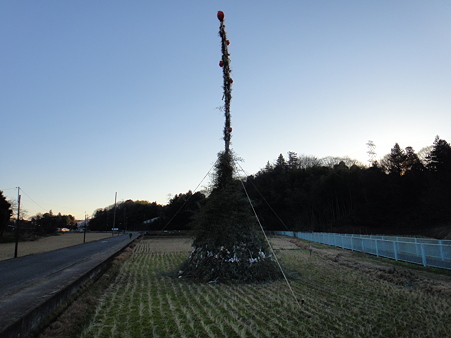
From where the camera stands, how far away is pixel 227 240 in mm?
8945

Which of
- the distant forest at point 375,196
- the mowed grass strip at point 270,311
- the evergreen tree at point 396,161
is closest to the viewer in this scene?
the mowed grass strip at point 270,311

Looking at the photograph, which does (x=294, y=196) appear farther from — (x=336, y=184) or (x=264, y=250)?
(x=264, y=250)

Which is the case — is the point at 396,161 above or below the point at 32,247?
above

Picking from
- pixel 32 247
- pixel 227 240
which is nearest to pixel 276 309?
pixel 227 240

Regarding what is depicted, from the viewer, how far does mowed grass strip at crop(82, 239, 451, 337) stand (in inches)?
175

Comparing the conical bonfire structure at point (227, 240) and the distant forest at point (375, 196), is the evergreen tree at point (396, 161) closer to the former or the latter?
the distant forest at point (375, 196)

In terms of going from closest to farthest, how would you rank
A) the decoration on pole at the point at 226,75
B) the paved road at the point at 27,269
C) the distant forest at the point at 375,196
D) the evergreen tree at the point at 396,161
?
1. the paved road at the point at 27,269
2. the decoration on pole at the point at 226,75
3. the distant forest at the point at 375,196
4. the evergreen tree at the point at 396,161

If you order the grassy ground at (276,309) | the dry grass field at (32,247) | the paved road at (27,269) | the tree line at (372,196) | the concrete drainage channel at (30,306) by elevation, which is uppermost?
the tree line at (372,196)

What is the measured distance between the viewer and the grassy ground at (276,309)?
175 inches

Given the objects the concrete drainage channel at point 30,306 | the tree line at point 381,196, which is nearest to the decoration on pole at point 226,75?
A: the concrete drainage channel at point 30,306

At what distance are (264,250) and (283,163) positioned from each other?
76.5m

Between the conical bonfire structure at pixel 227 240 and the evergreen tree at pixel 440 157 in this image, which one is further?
the evergreen tree at pixel 440 157

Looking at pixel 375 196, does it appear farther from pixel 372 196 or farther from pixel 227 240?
pixel 227 240

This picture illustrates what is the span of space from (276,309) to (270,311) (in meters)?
0.19
